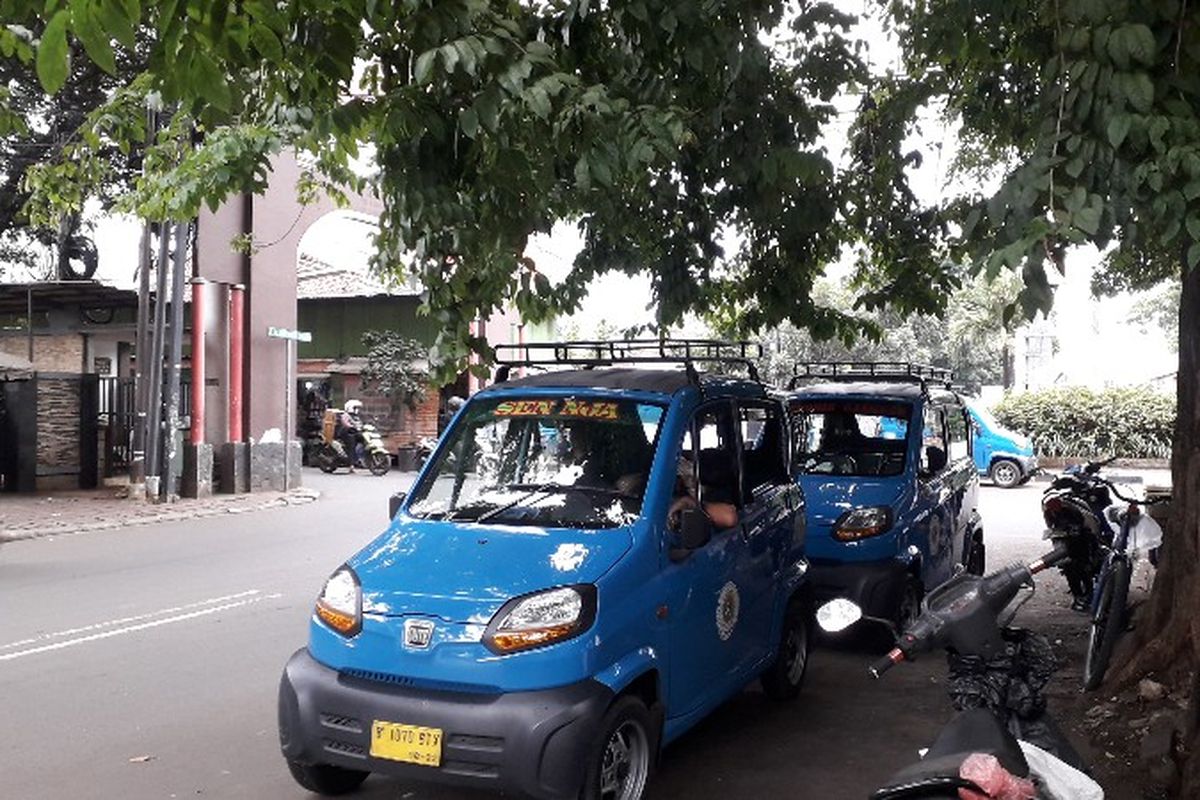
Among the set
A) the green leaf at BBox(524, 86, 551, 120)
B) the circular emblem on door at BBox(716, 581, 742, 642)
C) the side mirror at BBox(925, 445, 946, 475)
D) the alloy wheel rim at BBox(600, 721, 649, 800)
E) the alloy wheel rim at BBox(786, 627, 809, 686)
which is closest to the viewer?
the alloy wheel rim at BBox(600, 721, 649, 800)

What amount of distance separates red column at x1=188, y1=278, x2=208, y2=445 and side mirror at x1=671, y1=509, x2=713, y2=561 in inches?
607

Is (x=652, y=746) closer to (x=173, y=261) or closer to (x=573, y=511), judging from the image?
(x=573, y=511)

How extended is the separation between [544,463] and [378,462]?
20.3 metres

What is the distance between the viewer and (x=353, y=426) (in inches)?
1006

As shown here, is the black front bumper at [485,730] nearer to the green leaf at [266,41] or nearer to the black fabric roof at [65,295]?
the green leaf at [266,41]

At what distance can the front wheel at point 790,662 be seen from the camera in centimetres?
629

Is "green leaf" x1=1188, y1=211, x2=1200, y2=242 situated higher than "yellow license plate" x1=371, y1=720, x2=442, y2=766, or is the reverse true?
"green leaf" x1=1188, y1=211, x2=1200, y2=242

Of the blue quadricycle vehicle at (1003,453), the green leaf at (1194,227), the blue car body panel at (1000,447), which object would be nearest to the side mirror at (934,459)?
the green leaf at (1194,227)

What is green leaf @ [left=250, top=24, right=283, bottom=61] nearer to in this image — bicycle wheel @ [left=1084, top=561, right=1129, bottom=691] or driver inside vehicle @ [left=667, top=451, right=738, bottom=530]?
driver inside vehicle @ [left=667, top=451, right=738, bottom=530]

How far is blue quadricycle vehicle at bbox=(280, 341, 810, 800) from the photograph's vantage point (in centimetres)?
412

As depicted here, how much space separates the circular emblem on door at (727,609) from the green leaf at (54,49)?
350 cm

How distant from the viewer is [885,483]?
7648mm

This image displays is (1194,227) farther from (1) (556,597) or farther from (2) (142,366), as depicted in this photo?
(2) (142,366)

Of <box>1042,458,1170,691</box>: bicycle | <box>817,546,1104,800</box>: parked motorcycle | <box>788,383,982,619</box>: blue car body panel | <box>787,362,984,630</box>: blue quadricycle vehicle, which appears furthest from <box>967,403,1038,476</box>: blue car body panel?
<box>817,546,1104,800</box>: parked motorcycle
